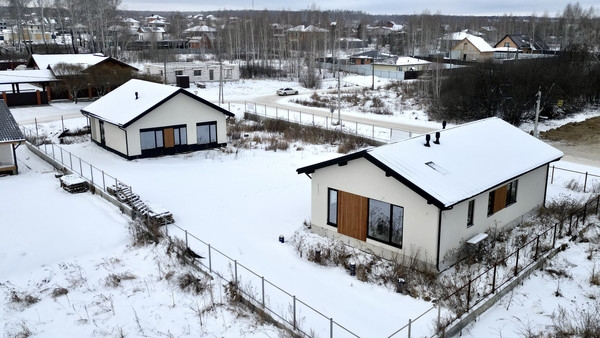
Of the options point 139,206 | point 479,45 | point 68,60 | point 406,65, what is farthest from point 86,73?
point 479,45

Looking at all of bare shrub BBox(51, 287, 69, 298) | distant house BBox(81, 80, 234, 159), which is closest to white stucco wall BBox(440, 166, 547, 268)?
bare shrub BBox(51, 287, 69, 298)

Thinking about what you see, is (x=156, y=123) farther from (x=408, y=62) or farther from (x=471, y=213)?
(x=408, y=62)

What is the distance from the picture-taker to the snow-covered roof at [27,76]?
4671cm

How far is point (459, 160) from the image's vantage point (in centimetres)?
1772

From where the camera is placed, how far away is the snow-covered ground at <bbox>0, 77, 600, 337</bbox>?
514 inches

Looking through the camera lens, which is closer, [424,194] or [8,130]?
[424,194]

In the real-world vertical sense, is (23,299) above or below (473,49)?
below

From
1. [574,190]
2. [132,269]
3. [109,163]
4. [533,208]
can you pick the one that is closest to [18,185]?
[109,163]

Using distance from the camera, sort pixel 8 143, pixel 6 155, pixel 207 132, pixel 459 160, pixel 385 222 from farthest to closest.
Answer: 1. pixel 207 132
2. pixel 6 155
3. pixel 8 143
4. pixel 459 160
5. pixel 385 222

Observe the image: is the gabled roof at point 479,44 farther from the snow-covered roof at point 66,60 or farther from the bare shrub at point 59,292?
the bare shrub at point 59,292

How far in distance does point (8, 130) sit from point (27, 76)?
941 inches

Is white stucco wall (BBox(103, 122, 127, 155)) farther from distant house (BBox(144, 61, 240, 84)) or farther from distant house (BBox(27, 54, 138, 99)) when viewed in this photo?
distant house (BBox(144, 61, 240, 84))

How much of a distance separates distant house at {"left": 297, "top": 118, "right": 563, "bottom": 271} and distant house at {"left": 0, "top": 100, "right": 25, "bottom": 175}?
1667 centimetres

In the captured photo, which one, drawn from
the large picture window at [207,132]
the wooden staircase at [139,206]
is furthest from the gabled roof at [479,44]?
the wooden staircase at [139,206]
